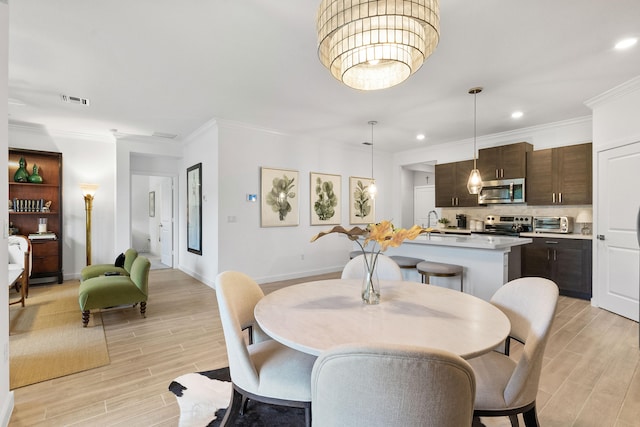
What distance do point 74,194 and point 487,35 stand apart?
261 inches

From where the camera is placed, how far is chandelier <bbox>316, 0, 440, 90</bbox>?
4.56 feet

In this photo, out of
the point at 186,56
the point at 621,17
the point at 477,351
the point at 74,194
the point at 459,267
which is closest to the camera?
the point at 477,351

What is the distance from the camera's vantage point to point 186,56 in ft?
9.30

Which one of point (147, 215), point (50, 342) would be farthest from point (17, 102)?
point (147, 215)

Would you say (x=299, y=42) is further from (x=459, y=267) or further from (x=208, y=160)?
(x=208, y=160)

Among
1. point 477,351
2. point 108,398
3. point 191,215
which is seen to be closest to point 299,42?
point 477,351

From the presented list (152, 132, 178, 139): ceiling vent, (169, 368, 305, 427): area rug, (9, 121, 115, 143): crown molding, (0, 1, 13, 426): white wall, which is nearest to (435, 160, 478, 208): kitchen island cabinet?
(169, 368, 305, 427): area rug

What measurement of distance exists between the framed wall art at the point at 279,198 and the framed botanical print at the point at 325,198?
1.22ft

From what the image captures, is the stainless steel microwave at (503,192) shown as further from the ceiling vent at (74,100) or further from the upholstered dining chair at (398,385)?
the ceiling vent at (74,100)

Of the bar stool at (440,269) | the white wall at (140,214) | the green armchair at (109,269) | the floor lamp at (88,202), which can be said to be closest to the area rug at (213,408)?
the bar stool at (440,269)

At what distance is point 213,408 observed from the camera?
1.96m

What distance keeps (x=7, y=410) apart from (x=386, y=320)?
7.51 feet

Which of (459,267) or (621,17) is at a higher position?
(621,17)

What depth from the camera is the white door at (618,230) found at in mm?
3459
